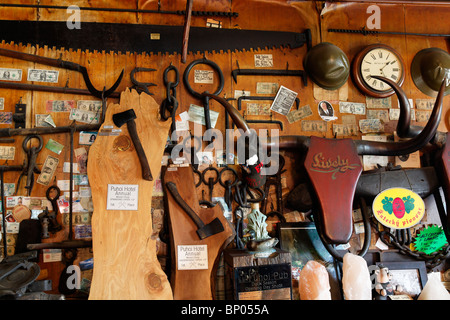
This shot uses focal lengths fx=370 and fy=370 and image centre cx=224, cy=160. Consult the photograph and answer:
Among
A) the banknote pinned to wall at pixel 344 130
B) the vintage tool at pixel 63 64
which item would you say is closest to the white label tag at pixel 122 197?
the vintage tool at pixel 63 64

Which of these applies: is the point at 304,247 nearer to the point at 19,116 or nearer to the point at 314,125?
the point at 314,125

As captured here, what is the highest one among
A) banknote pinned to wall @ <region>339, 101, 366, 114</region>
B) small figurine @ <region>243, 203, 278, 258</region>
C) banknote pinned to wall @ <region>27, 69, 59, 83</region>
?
banknote pinned to wall @ <region>27, 69, 59, 83</region>

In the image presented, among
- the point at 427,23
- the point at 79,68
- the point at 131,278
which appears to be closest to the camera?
the point at 131,278

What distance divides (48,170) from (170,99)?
0.91 meters

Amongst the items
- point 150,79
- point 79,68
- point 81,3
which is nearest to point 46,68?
point 79,68

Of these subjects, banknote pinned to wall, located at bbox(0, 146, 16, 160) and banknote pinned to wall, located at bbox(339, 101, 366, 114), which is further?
banknote pinned to wall, located at bbox(339, 101, 366, 114)

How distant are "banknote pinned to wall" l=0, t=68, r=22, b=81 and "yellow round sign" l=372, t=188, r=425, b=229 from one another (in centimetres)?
249

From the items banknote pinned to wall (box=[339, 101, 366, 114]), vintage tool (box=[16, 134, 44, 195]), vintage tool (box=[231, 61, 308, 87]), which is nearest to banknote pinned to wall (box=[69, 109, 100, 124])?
vintage tool (box=[16, 134, 44, 195])

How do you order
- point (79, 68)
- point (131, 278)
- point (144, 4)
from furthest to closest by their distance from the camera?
1. point (144, 4)
2. point (79, 68)
3. point (131, 278)

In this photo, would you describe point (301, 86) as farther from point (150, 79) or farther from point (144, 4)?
point (144, 4)

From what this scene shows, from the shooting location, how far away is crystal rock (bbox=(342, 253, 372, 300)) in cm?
203

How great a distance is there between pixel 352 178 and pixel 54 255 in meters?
1.95

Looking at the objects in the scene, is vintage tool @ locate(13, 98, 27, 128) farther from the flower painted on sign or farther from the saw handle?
the flower painted on sign

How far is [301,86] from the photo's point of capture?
275cm
